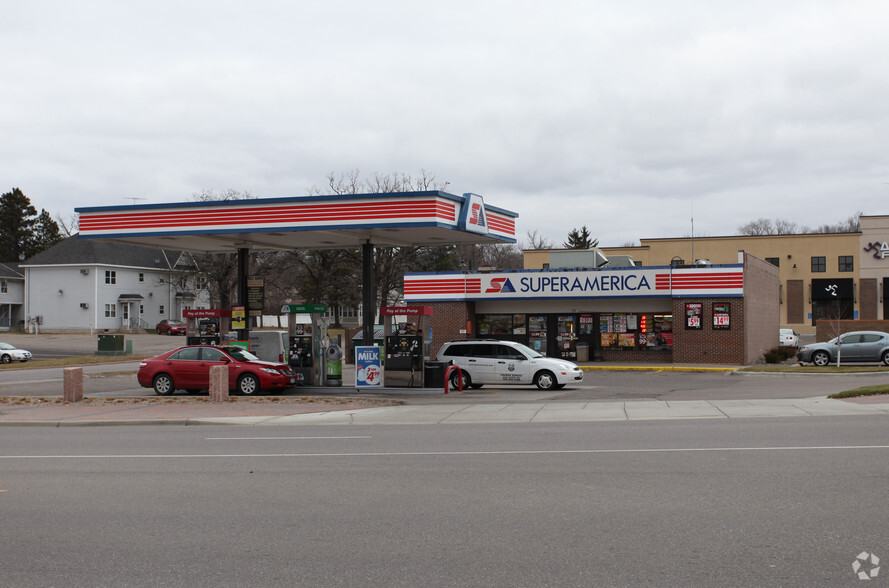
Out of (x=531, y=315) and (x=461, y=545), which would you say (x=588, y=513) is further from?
(x=531, y=315)

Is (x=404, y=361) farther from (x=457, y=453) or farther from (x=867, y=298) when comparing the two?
(x=867, y=298)

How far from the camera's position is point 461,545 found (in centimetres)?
679

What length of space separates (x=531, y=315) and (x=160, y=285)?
1952 inches

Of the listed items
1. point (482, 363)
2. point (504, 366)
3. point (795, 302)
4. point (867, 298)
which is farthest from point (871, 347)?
point (867, 298)

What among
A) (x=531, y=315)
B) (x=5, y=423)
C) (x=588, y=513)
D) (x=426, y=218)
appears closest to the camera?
(x=588, y=513)

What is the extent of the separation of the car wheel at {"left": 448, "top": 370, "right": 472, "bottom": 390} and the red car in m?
5.12

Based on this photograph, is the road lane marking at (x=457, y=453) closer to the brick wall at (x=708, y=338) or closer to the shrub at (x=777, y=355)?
the brick wall at (x=708, y=338)

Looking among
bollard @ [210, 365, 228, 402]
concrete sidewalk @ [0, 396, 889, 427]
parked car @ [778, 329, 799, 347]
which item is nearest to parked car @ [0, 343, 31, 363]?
concrete sidewalk @ [0, 396, 889, 427]

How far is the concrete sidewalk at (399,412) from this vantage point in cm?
1694

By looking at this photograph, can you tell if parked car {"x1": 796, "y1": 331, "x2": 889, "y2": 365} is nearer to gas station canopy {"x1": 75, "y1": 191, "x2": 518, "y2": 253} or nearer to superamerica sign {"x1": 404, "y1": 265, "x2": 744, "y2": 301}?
superamerica sign {"x1": 404, "y1": 265, "x2": 744, "y2": 301}

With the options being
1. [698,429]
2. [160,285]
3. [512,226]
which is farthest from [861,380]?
[160,285]

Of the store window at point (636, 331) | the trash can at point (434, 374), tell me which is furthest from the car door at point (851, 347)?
the trash can at point (434, 374)

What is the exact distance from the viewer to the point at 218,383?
2083 cm

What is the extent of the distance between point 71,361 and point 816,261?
58.8 meters
